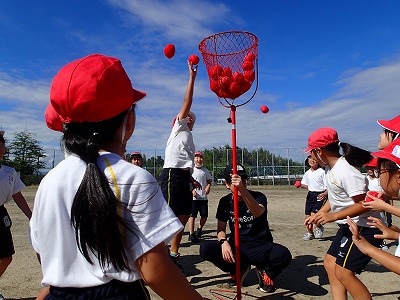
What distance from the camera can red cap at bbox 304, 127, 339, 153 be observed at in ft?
12.5

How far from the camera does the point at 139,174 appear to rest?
123 cm

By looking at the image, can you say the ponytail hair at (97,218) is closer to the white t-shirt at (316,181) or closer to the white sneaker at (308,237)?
the white sneaker at (308,237)

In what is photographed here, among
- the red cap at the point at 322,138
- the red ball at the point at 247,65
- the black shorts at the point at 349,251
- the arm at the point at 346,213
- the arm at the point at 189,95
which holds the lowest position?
the black shorts at the point at 349,251

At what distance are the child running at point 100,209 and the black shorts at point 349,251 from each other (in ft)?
8.49

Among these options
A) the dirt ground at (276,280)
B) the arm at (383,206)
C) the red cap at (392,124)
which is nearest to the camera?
the arm at (383,206)

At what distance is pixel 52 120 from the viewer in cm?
195

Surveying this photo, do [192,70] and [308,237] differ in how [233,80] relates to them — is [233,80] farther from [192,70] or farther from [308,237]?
[308,237]

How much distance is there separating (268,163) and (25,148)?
20.2 m

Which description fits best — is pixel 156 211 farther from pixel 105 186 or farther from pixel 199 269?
pixel 199 269

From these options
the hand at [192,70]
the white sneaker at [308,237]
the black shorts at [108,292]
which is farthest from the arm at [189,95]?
the white sneaker at [308,237]

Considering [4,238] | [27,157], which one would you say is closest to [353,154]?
[4,238]

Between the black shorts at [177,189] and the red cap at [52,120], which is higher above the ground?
the red cap at [52,120]

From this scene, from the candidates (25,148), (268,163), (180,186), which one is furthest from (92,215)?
(25,148)

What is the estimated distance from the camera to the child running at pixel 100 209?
1.21 meters
